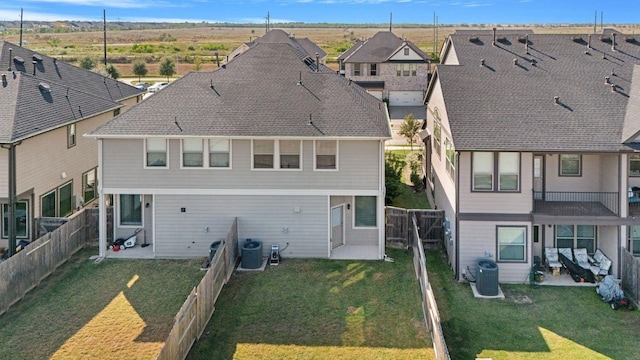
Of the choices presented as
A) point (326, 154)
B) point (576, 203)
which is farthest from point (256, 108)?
point (576, 203)

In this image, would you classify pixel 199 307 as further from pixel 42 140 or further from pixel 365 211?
pixel 42 140

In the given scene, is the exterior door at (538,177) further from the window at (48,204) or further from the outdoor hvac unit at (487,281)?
the window at (48,204)

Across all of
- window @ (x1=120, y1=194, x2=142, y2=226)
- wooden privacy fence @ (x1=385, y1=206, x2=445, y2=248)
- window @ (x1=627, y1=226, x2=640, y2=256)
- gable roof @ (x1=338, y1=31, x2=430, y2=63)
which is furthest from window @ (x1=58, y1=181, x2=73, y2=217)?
gable roof @ (x1=338, y1=31, x2=430, y2=63)

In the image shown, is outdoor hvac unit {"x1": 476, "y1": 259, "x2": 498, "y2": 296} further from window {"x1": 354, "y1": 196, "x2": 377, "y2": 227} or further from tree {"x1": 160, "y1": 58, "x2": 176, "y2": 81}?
tree {"x1": 160, "y1": 58, "x2": 176, "y2": 81}

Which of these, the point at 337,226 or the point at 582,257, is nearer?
the point at 582,257

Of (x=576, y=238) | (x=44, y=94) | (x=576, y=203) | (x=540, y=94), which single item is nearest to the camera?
(x=576, y=203)

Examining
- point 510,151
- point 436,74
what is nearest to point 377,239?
point 510,151
